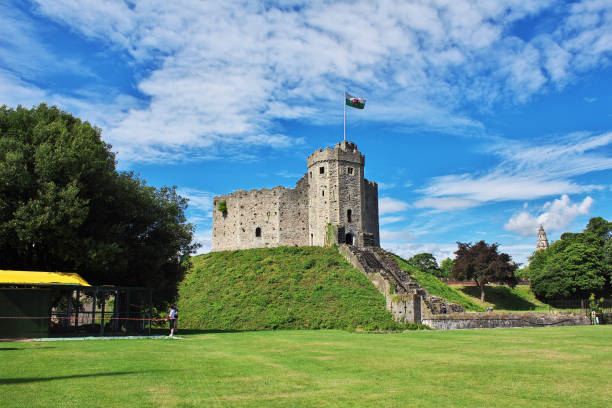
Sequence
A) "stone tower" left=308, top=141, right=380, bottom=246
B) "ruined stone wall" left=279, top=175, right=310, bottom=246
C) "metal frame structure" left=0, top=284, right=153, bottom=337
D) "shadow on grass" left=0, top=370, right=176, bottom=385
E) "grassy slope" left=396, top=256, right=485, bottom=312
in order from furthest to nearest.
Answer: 1. "ruined stone wall" left=279, top=175, right=310, bottom=246
2. "stone tower" left=308, top=141, right=380, bottom=246
3. "grassy slope" left=396, top=256, right=485, bottom=312
4. "metal frame structure" left=0, top=284, right=153, bottom=337
5. "shadow on grass" left=0, top=370, right=176, bottom=385

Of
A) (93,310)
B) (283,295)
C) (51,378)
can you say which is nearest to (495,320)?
(283,295)

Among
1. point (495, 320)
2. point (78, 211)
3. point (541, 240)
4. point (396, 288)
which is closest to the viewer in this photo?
point (78, 211)

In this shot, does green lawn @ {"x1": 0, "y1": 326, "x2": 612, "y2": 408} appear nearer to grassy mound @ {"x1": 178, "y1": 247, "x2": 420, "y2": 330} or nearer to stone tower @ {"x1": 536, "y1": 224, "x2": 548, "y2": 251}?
grassy mound @ {"x1": 178, "y1": 247, "x2": 420, "y2": 330}

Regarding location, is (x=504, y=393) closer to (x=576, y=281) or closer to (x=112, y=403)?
(x=112, y=403)

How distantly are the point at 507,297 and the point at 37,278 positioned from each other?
53.4 meters

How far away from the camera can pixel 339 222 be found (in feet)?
157

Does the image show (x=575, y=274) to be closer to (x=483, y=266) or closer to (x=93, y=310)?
(x=483, y=266)

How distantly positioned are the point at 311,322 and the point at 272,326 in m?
2.40

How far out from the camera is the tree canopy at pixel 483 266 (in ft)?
182

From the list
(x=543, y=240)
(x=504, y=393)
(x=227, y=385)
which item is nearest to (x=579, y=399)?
(x=504, y=393)

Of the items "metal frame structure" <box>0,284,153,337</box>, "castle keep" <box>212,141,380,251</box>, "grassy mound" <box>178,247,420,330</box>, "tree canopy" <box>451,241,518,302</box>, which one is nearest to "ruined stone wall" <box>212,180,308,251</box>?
"castle keep" <box>212,141,380,251</box>

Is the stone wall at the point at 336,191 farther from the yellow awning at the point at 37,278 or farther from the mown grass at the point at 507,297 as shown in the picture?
the yellow awning at the point at 37,278

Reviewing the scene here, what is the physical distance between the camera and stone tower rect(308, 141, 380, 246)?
158 feet

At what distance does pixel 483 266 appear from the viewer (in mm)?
56375
